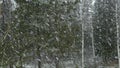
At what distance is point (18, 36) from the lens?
984 cm

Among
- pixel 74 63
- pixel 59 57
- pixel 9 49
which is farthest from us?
pixel 74 63

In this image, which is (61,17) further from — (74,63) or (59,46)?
(74,63)

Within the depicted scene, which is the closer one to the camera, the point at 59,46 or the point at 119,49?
the point at 59,46

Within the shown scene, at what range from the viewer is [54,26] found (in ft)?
33.0

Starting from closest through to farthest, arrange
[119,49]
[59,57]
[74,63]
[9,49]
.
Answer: [9,49]
[59,57]
[74,63]
[119,49]

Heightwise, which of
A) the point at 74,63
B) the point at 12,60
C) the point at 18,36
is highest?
the point at 18,36

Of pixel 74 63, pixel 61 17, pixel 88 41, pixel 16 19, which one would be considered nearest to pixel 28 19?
pixel 16 19

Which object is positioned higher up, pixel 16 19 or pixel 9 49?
pixel 16 19

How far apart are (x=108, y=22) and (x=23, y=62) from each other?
19.0 feet

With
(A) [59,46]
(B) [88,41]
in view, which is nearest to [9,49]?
(A) [59,46]

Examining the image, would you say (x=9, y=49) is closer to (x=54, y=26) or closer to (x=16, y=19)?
(x=16, y=19)

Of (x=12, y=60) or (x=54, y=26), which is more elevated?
(x=54, y=26)

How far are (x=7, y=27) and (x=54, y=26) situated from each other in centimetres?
163

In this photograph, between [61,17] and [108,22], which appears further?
[108,22]
